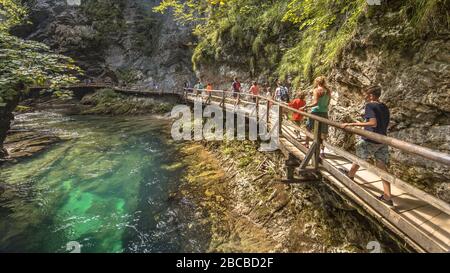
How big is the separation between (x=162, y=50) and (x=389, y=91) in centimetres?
3605

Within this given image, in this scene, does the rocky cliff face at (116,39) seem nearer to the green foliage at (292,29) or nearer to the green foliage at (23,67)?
the green foliage at (292,29)

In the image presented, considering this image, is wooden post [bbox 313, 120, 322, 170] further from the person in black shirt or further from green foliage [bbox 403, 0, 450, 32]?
green foliage [bbox 403, 0, 450, 32]

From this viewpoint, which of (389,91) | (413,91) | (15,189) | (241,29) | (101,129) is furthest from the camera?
(101,129)

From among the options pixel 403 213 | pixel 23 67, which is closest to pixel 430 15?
pixel 403 213

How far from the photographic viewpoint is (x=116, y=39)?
39094 millimetres

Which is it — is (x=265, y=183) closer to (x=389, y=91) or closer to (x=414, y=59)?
(x=389, y=91)

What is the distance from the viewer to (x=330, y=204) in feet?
24.0

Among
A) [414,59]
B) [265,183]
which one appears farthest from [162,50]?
[414,59]

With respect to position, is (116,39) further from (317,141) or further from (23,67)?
(317,141)

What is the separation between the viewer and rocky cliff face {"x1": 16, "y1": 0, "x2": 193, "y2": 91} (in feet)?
120

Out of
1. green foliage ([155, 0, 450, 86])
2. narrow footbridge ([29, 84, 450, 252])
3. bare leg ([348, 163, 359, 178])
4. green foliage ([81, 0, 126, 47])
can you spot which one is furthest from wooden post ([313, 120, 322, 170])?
green foliage ([81, 0, 126, 47])

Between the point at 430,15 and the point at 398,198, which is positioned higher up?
the point at 430,15

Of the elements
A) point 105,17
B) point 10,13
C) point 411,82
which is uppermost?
point 105,17

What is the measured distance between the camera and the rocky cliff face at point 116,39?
3669 centimetres
